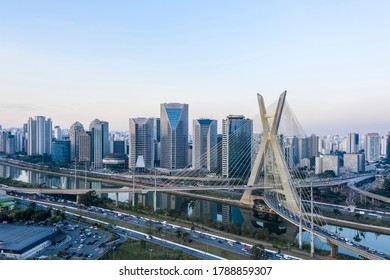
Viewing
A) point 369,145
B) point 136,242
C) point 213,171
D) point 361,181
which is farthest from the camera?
point 369,145

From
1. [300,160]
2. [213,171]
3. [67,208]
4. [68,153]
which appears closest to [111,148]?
[68,153]

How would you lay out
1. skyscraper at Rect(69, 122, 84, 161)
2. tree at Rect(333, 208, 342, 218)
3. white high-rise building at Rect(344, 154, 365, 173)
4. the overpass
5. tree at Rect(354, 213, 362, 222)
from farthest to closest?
skyscraper at Rect(69, 122, 84, 161), white high-rise building at Rect(344, 154, 365, 173), tree at Rect(333, 208, 342, 218), tree at Rect(354, 213, 362, 222), the overpass

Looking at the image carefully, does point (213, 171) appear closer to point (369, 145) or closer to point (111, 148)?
point (111, 148)

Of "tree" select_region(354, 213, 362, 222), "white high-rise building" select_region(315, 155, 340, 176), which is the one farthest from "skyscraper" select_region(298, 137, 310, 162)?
"tree" select_region(354, 213, 362, 222)

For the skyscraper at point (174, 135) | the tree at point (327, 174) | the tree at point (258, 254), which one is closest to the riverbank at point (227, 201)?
the skyscraper at point (174, 135)

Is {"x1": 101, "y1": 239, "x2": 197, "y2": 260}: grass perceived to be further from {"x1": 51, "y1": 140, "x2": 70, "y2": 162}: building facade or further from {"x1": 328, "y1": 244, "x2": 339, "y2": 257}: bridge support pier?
{"x1": 51, "y1": 140, "x2": 70, "y2": 162}: building facade
